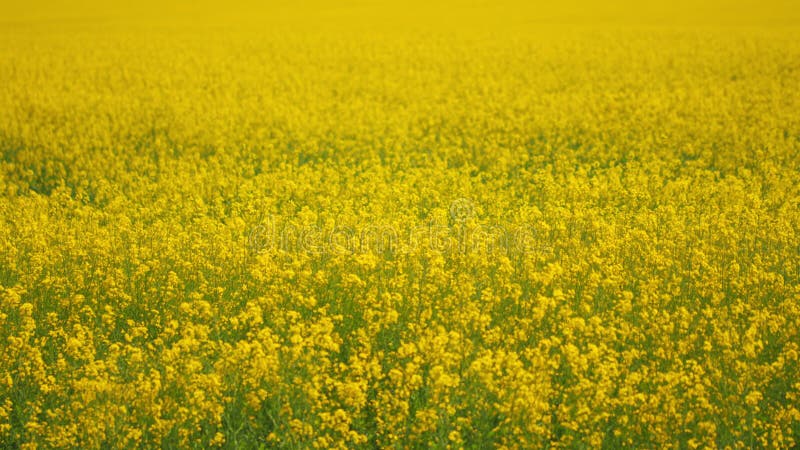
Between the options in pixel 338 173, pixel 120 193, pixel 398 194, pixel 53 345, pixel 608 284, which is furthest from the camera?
pixel 338 173

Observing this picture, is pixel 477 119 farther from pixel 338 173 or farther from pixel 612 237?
pixel 612 237

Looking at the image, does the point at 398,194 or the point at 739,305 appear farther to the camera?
the point at 398,194

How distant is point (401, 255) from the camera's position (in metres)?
7.23

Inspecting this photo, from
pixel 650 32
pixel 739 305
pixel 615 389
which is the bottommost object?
pixel 615 389

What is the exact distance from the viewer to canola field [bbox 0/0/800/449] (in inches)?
202

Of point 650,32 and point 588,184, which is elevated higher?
point 650,32

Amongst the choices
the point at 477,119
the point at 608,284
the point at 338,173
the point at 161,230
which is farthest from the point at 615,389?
the point at 477,119

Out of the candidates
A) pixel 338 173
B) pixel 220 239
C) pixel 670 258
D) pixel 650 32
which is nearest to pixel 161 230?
pixel 220 239

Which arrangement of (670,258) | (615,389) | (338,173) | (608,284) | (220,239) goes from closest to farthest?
(615,389)
(608,284)
(670,258)
(220,239)
(338,173)

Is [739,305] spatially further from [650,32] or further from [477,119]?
[650,32]

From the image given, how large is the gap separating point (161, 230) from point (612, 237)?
4520 mm

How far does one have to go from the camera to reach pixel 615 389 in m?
5.68

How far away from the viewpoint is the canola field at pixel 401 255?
514cm

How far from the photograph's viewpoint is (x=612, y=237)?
7.90m
